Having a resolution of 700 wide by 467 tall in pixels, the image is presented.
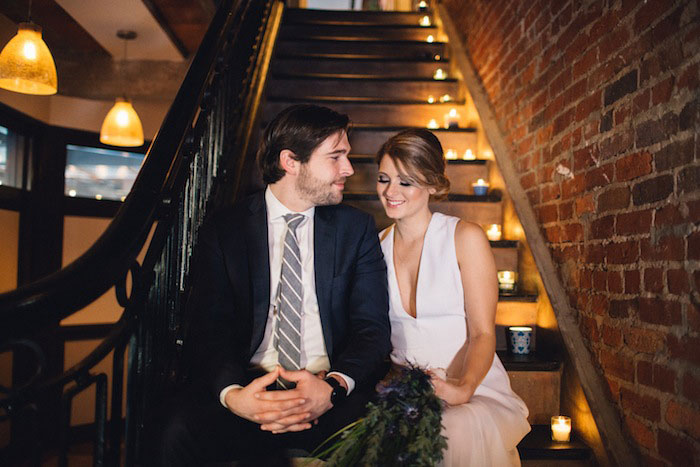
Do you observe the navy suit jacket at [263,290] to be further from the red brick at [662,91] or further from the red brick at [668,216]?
the red brick at [662,91]

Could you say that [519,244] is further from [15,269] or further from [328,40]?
[15,269]

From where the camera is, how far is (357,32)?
5.16 meters

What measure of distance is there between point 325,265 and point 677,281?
1112mm

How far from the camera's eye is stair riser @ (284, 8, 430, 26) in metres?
Answer: 5.44

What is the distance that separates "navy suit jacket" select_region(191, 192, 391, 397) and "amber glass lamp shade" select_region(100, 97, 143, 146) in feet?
6.54

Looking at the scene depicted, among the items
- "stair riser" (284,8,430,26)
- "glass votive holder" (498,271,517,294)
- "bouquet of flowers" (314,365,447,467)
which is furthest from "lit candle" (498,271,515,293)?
"stair riser" (284,8,430,26)

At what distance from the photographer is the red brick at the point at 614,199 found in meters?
1.87

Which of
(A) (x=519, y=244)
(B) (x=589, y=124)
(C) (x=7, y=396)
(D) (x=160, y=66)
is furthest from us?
(D) (x=160, y=66)

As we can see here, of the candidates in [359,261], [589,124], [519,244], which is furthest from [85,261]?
[519,244]

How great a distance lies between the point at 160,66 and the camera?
443 cm

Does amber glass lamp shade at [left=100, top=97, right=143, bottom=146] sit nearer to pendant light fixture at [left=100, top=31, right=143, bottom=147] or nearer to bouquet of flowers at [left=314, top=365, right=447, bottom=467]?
pendant light fixture at [left=100, top=31, right=143, bottom=147]

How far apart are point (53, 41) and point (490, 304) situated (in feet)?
13.1

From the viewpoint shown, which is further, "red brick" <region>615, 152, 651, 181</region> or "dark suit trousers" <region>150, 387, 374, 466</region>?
"red brick" <region>615, 152, 651, 181</region>

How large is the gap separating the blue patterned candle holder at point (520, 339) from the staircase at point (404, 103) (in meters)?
0.05
